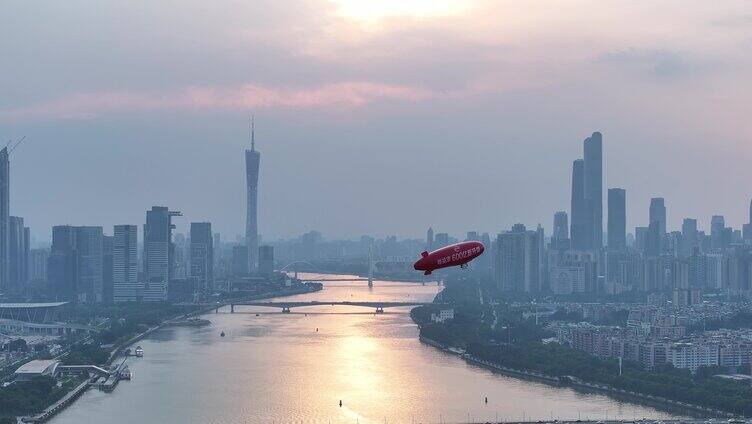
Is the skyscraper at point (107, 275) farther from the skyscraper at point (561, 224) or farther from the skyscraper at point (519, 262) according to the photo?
the skyscraper at point (561, 224)

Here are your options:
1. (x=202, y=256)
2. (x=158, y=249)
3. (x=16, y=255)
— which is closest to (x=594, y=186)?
(x=202, y=256)

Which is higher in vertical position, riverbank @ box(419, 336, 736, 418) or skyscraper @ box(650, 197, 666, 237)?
skyscraper @ box(650, 197, 666, 237)

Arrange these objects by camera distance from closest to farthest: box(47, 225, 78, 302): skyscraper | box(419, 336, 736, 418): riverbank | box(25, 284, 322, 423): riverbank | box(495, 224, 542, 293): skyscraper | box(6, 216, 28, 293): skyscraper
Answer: box(25, 284, 322, 423): riverbank < box(419, 336, 736, 418): riverbank < box(47, 225, 78, 302): skyscraper < box(495, 224, 542, 293): skyscraper < box(6, 216, 28, 293): skyscraper

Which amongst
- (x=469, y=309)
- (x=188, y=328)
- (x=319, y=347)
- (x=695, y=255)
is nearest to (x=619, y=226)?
(x=695, y=255)

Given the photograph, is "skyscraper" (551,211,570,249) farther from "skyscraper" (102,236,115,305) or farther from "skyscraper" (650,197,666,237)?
"skyscraper" (102,236,115,305)

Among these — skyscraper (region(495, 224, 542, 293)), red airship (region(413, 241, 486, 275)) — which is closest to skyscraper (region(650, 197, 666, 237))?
skyscraper (region(495, 224, 542, 293))

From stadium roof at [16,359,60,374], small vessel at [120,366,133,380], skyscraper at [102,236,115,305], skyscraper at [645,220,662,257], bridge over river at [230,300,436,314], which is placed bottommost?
small vessel at [120,366,133,380]

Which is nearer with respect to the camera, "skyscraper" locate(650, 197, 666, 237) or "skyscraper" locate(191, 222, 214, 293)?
"skyscraper" locate(191, 222, 214, 293)

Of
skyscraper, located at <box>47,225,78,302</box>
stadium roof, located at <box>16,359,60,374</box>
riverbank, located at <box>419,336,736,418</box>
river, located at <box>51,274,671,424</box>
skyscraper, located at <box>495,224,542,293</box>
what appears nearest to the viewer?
river, located at <box>51,274,671,424</box>
